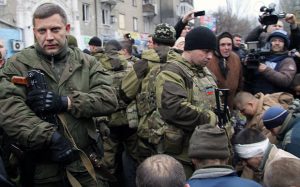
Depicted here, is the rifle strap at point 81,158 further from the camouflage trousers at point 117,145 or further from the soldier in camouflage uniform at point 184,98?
the camouflage trousers at point 117,145

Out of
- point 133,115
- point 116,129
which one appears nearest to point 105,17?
point 116,129

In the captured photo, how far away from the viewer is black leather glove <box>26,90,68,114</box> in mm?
2668

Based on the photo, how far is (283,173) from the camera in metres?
2.60

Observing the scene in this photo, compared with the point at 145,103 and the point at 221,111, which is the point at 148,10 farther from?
the point at 221,111

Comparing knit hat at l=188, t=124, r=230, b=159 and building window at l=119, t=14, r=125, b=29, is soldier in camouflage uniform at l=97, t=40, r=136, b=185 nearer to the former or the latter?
knit hat at l=188, t=124, r=230, b=159

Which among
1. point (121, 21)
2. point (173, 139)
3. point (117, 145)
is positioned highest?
point (121, 21)

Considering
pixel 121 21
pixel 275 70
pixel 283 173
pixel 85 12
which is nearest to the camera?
pixel 283 173

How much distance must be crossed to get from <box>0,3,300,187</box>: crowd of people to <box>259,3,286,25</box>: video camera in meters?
0.26

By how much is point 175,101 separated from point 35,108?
3.95 ft

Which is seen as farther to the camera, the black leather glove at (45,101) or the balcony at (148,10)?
the balcony at (148,10)

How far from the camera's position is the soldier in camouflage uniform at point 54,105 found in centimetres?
267

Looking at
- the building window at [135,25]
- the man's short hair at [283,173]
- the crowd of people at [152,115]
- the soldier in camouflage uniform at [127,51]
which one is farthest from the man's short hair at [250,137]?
the building window at [135,25]

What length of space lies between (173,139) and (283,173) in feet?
3.86

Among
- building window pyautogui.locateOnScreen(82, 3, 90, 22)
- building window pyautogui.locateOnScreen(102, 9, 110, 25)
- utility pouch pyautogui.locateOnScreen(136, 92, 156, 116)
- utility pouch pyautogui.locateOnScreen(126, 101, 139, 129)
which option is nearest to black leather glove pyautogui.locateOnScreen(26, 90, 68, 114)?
utility pouch pyautogui.locateOnScreen(136, 92, 156, 116)
